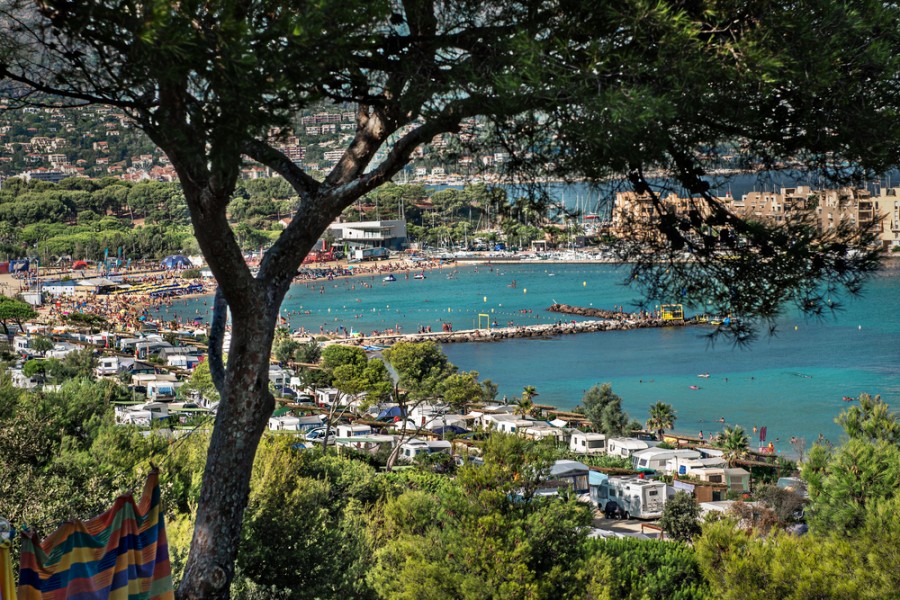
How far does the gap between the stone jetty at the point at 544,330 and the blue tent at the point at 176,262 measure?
2623cm

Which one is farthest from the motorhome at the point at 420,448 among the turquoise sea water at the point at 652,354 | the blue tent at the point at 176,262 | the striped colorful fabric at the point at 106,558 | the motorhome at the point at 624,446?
the blue tent at the point at 176,262

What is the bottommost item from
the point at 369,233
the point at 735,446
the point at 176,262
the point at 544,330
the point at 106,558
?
the point at 544,330

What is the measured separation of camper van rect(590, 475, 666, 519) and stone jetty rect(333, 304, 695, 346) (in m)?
20.0

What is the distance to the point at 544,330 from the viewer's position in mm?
39875

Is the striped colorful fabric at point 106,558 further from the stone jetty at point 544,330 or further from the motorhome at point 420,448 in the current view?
the stone jetty at point 544,330

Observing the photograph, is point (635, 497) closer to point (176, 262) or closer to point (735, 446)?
point (735, 446)

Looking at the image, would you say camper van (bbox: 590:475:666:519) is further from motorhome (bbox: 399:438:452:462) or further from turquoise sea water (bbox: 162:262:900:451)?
turquoise sea water (bbox: 162:262:900:451)

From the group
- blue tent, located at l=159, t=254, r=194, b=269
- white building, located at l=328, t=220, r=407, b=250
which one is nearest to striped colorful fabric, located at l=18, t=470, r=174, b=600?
blue tent, located at l=159, t=254, r=194, b=269

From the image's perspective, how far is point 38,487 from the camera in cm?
645

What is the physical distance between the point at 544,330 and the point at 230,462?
124 ft

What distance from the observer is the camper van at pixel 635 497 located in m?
15.3

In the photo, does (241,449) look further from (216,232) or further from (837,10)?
(837,10)

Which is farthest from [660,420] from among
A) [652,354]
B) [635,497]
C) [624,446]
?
[652,354]

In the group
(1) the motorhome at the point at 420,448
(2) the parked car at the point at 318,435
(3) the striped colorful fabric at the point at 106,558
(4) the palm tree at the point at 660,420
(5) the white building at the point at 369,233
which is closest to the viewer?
(3) the striped colorful fabric at the point at 106,558
